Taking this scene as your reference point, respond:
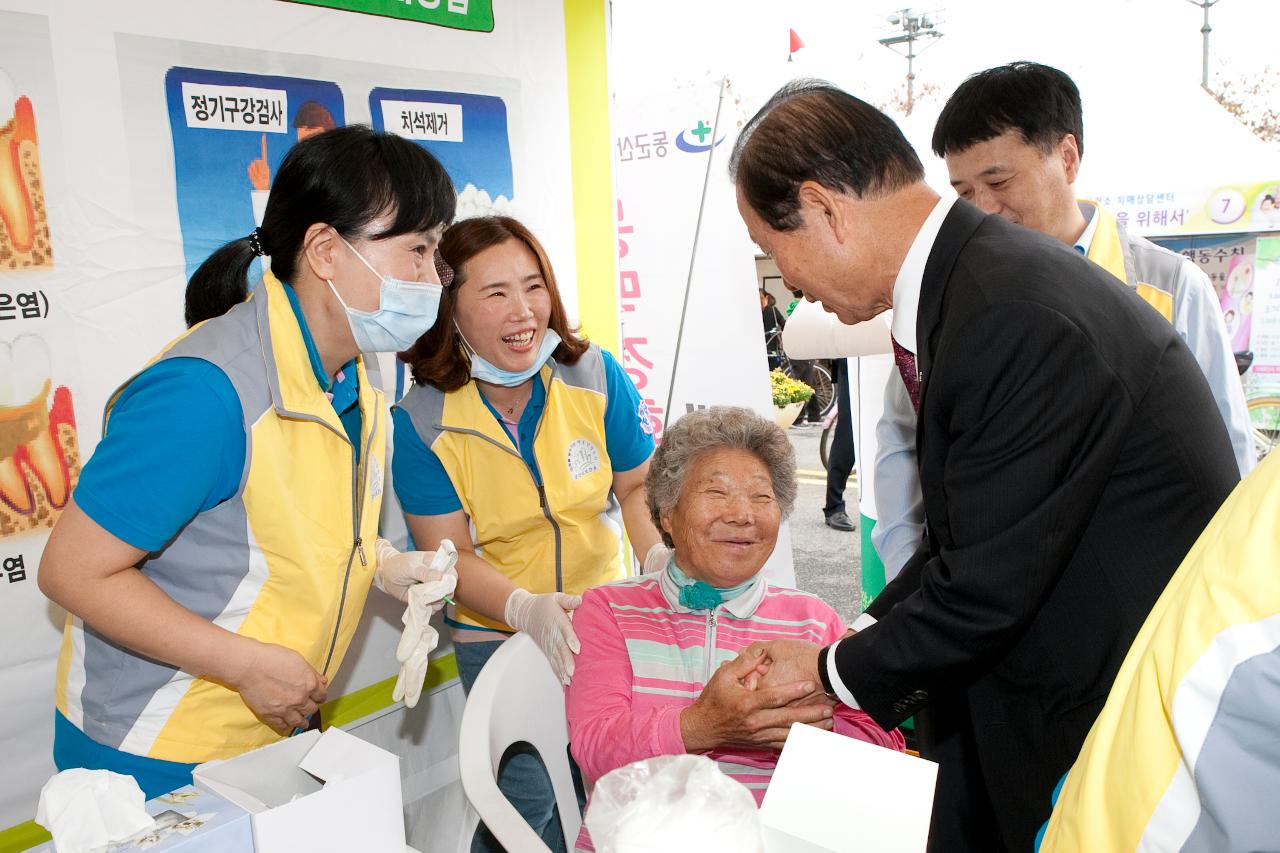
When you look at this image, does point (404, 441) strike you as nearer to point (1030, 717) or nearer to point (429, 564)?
point (429, 564)

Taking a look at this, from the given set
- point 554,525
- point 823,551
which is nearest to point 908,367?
point 554,525

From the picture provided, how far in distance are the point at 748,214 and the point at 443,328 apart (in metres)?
1.07

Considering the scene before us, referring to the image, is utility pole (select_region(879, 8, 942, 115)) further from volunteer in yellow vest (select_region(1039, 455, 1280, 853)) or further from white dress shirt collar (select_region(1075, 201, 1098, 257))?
volunteer in yellow vest (select_region(1039, 455, 1280, 853))

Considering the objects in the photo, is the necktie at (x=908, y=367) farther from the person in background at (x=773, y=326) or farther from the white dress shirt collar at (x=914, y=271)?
the person in background at (x=773, y=326)

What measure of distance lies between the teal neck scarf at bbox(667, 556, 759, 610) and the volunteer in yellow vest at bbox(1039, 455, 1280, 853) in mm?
1190

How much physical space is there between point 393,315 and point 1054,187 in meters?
1.49

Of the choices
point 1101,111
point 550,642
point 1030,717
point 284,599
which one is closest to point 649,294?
point 550,642

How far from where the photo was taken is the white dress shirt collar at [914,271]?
137 cm

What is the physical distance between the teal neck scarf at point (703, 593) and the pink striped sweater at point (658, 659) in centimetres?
1

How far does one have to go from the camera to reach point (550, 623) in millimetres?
2016

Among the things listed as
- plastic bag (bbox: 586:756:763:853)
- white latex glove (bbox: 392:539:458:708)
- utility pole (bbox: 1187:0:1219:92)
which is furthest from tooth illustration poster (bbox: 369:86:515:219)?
utility pole (bbox: 1187:0:1219:92)

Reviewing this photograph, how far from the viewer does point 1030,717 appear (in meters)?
1.36

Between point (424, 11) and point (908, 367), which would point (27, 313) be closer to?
point (424, 11)

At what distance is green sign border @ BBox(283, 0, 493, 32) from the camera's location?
2564 mm
